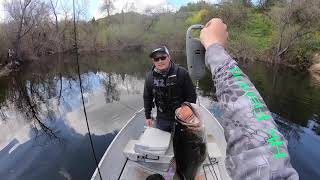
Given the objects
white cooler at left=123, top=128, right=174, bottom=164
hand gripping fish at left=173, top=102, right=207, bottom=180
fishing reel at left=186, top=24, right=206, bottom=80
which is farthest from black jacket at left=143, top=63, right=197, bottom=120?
fishing reel at left=186, top=24, right=206, bottom=80

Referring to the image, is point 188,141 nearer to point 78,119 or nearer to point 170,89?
point 170,89

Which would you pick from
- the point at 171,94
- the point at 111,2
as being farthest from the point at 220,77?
the point at 111,2

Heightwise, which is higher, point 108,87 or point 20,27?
point 20,27

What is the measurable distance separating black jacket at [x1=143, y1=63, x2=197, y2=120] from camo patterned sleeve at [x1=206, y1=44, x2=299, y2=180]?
9.70 ft

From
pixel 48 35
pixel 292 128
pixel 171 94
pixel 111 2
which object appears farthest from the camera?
pixel 111 2

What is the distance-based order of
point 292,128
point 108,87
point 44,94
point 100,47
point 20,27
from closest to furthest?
point 292,128, point 44,94, point 108,87, point 20,27, point 100,47

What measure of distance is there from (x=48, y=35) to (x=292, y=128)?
30582 mm

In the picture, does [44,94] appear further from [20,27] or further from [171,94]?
[20,27]

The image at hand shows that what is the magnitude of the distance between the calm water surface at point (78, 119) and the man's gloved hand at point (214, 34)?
564cm

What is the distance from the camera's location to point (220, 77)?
819mm

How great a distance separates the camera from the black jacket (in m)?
3.80

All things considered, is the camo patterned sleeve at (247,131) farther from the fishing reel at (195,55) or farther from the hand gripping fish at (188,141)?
the hand gripping fish at (188,141)

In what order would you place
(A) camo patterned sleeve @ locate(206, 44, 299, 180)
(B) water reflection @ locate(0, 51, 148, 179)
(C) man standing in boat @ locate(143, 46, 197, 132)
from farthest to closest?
(B) water reflection @ locate(0, 51, 148, 179) < (C) man standing in boat @ locate(143, 46, 197, 132) < (A) camo patterned sleeve @ locate(206, 44, 299, 180)

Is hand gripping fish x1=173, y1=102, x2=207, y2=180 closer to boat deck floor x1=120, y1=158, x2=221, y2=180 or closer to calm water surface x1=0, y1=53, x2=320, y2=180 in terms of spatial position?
boat deck floor x1=120, y1=158, x2=221, y2=180
